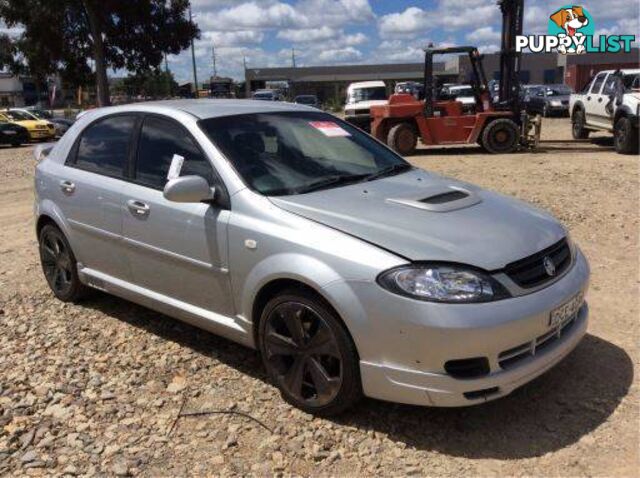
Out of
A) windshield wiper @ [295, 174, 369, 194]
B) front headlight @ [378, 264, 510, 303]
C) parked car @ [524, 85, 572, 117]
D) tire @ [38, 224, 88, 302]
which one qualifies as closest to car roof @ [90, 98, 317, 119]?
windshield wiper @ [295, 174, 369, 194]

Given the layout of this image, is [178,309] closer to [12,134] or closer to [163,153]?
[163,153]

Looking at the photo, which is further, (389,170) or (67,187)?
(67,187)

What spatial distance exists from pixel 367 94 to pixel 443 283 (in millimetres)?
23067

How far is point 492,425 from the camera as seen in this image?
10.9 ft

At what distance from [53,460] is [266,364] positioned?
117cm

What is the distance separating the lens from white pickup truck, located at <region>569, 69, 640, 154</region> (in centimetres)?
1393

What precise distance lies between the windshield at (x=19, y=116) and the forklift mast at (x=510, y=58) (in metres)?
20.0

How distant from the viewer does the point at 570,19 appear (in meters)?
30.4

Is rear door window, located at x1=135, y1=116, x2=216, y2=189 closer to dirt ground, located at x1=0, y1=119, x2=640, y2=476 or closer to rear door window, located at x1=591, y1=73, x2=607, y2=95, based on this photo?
dirt ground, located at x1=0, y1=119, x2=640, y2=476

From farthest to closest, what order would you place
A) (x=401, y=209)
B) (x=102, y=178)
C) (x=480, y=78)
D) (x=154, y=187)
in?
(x=480, y=78) → (x=102, y=178) → (x=154, y=187) → (x=401, y=209)

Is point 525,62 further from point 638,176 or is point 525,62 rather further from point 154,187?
point 154,187

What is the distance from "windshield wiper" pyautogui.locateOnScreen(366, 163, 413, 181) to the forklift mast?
39.5ft

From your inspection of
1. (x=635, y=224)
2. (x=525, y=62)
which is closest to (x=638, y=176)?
(x=635, y=224)

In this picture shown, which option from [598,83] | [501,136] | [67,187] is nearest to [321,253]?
[67,187]
